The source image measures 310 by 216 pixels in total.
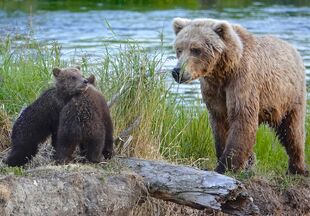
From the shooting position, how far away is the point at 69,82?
6.31 meters

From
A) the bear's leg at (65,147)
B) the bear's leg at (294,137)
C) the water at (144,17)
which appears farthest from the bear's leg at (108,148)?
the water at (144,17)

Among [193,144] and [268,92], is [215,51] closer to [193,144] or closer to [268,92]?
[268,92]

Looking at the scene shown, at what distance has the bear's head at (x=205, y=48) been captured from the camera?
22.7ft

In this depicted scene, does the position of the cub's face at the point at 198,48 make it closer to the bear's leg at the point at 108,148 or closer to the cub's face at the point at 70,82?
the bear's leg at the point at 108,148

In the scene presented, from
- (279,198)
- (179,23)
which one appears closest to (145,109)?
(179,23)

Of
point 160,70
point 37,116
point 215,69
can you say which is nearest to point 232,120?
point 215,69

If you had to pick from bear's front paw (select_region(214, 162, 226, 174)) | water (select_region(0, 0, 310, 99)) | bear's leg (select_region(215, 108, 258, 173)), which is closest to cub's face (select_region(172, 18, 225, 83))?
bear's leg (select_region(215, 108, 258, 173))

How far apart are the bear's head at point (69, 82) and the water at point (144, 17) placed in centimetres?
1104

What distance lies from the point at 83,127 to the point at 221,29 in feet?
5.41

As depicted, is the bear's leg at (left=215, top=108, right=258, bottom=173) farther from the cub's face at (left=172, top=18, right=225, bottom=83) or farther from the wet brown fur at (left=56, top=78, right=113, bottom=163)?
the wet brown fur at (left=56, top=78, right=113, bottom=163)

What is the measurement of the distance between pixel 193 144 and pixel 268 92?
186 centimetres

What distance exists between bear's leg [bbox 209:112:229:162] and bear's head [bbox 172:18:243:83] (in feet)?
1.79

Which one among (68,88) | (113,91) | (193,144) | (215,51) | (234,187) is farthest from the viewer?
(193,144)

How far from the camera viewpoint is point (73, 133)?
239 inches
